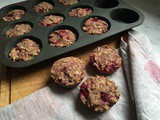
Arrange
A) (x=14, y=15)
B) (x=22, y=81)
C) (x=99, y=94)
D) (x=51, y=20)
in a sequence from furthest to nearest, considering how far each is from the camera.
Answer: (x=14, y=15), (x=51, y=20), (x=22, y=81), (x=99, y=94)

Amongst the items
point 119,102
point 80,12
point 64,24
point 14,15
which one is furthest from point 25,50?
point 119,102

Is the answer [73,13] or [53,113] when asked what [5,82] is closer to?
[53,113]

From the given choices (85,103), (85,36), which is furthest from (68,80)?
(85,36)

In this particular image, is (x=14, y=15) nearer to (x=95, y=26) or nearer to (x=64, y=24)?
(x=64, y=24)

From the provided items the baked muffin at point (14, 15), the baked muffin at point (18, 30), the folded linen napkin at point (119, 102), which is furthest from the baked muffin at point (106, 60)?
the baked muffin at point (14, 15)

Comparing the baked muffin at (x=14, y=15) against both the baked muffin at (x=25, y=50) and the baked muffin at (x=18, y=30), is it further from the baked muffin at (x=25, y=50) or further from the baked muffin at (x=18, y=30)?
the baked muffin at (x=25, y=50)

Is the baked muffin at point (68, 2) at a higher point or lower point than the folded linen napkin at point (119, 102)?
higher

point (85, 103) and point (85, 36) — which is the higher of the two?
point (85, 36)
